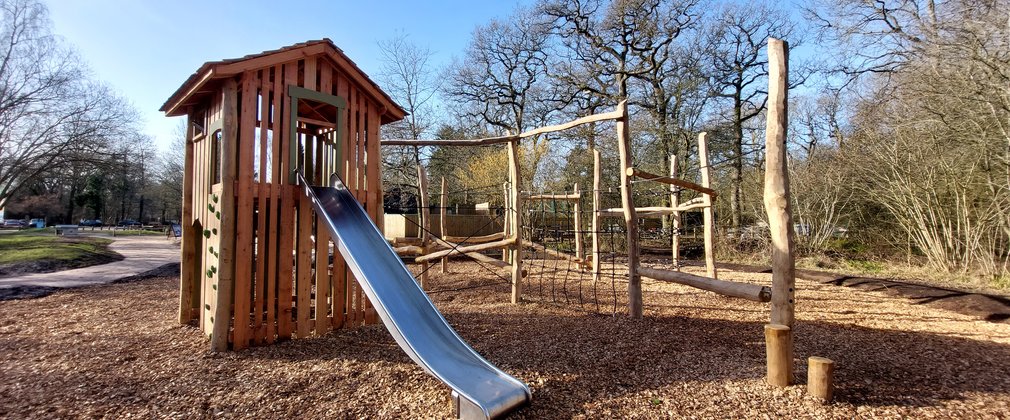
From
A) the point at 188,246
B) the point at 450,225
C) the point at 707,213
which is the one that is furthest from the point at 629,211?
the point at 450,225

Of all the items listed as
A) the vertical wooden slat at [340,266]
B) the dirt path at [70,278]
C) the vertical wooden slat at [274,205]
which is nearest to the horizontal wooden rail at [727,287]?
the vertical wooden slat at [340,266]

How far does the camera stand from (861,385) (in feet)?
11.0

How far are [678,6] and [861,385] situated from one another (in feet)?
59.6

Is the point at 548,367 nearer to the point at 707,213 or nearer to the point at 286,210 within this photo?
the point at 286,210

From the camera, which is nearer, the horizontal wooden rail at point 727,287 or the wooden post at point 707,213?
the horizontal wooden rail at point 727,287

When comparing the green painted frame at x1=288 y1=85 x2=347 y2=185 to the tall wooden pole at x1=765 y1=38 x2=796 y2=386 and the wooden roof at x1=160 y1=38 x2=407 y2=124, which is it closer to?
the wooden roof at x1=160 y1=38 x2=407 y2=124

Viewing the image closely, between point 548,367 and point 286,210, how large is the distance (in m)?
2.85

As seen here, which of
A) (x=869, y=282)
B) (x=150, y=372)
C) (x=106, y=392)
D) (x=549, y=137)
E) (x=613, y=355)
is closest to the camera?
(x=106, y=392)

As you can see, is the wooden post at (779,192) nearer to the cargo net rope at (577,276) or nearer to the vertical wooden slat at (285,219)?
the cargo net rope at (577,276)

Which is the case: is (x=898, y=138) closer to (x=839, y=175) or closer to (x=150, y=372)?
(x=839, y=175)

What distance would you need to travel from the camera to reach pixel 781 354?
3.25 m

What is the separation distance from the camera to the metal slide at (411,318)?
9.33 feet

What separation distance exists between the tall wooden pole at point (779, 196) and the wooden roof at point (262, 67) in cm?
386

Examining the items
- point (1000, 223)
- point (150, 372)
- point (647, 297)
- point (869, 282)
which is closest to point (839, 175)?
point (1000, 223)
